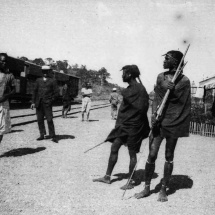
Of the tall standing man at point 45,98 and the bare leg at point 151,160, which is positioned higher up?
the tall standing man at point 45,98

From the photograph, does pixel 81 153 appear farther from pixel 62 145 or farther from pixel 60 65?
pixel 60 65

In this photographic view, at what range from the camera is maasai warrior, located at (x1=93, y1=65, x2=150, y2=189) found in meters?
4.33

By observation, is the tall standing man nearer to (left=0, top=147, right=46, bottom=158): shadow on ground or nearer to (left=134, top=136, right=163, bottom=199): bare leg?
(left=0, top=147, right=46, bottom=158): shadow on ground

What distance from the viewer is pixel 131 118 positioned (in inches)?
172

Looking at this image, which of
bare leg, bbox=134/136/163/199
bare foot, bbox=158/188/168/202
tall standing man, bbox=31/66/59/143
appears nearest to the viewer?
bare foot, bbox=158/188/168/202

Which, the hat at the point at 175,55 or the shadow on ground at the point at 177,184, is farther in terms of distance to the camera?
the shadow on ground at the point at 177,184

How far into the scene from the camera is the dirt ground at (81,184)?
3.51m

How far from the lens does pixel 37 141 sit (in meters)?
7.83

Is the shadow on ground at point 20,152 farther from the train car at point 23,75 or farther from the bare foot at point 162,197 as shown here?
the train car at point 23,75

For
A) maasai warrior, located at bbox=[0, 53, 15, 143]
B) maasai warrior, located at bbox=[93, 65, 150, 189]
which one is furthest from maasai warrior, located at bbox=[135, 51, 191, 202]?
maasai warrior, located at bbox=[0, 53, 15, 143]

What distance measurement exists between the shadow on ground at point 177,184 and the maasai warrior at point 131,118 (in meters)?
0.48

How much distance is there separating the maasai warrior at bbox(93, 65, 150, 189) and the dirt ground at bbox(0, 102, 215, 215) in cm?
19

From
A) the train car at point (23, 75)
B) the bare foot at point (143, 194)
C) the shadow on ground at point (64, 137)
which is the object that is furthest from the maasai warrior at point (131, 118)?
the train car at point (23, 75)

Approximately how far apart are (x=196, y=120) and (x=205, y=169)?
691 cm
